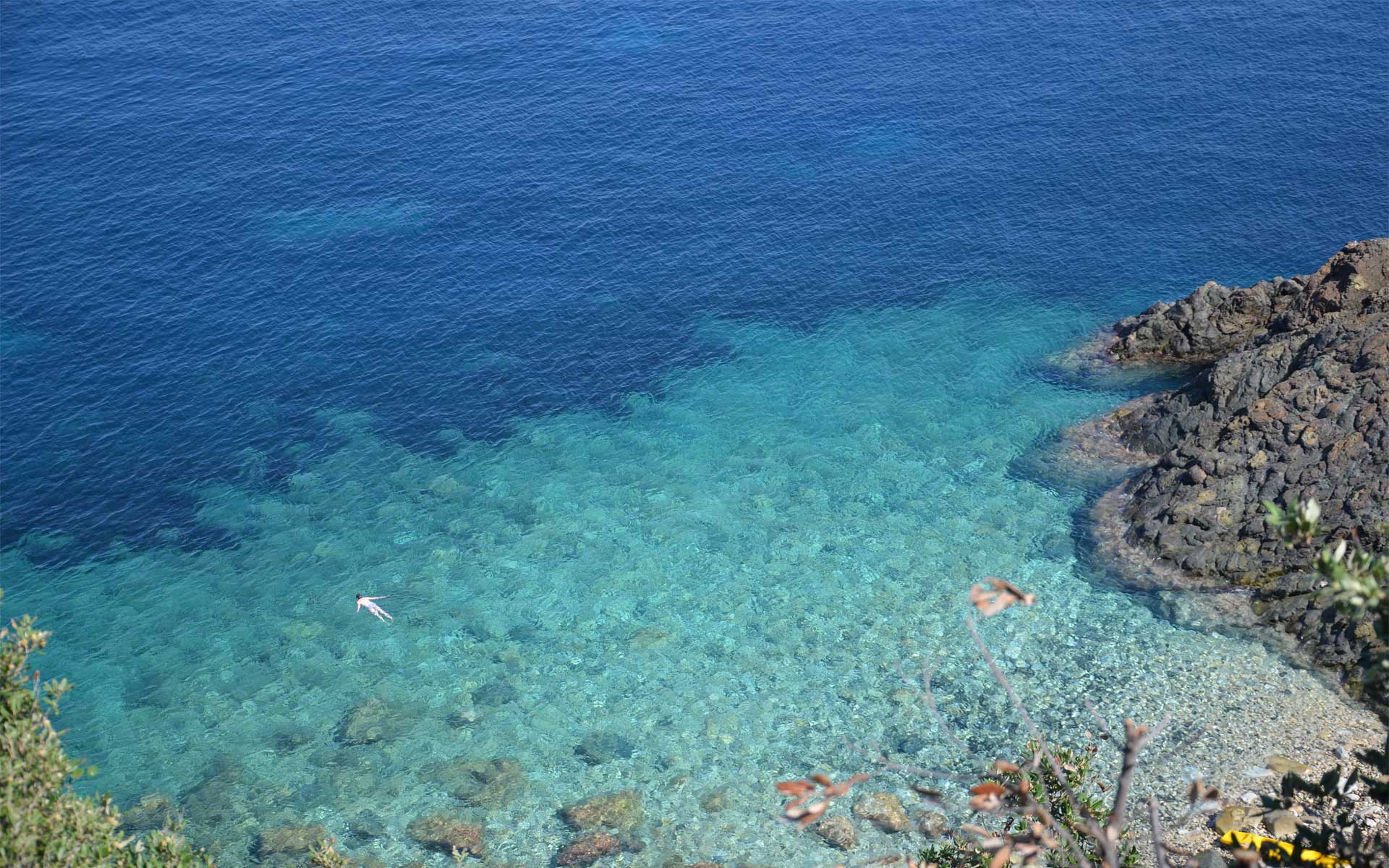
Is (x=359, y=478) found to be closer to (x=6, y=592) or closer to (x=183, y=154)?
(x=6, y=592)

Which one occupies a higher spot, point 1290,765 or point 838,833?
point 1290,765

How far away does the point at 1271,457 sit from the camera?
49.5 meters

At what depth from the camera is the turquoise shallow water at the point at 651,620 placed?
4269 cm

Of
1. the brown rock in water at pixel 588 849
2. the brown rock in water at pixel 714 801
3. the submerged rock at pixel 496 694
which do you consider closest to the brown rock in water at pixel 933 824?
the brown rock in water at pixel 714 801

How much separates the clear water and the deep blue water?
1.38 feet

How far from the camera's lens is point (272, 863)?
1602 inches

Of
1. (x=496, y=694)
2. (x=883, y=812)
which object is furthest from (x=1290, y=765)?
(x=496, y=694)

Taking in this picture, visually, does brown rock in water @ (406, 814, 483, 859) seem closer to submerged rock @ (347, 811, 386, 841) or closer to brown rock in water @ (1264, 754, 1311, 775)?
submerged rock @ (347, 811, 386, 841)

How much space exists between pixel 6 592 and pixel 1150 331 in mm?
61890

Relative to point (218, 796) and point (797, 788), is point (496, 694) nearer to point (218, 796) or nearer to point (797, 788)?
point (218, 796)

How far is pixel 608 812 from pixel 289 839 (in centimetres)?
1178

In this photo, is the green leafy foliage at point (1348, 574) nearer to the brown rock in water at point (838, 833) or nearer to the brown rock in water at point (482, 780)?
the brown rock in water at point (838, 833)

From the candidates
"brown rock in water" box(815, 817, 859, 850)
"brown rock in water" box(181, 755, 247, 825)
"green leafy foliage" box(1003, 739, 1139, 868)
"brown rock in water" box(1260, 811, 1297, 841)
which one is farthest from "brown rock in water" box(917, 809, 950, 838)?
"brown rock in water" box(181, 755, 247, 825)

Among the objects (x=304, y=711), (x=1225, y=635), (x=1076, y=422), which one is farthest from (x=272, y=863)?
(x=1076, y=422)
